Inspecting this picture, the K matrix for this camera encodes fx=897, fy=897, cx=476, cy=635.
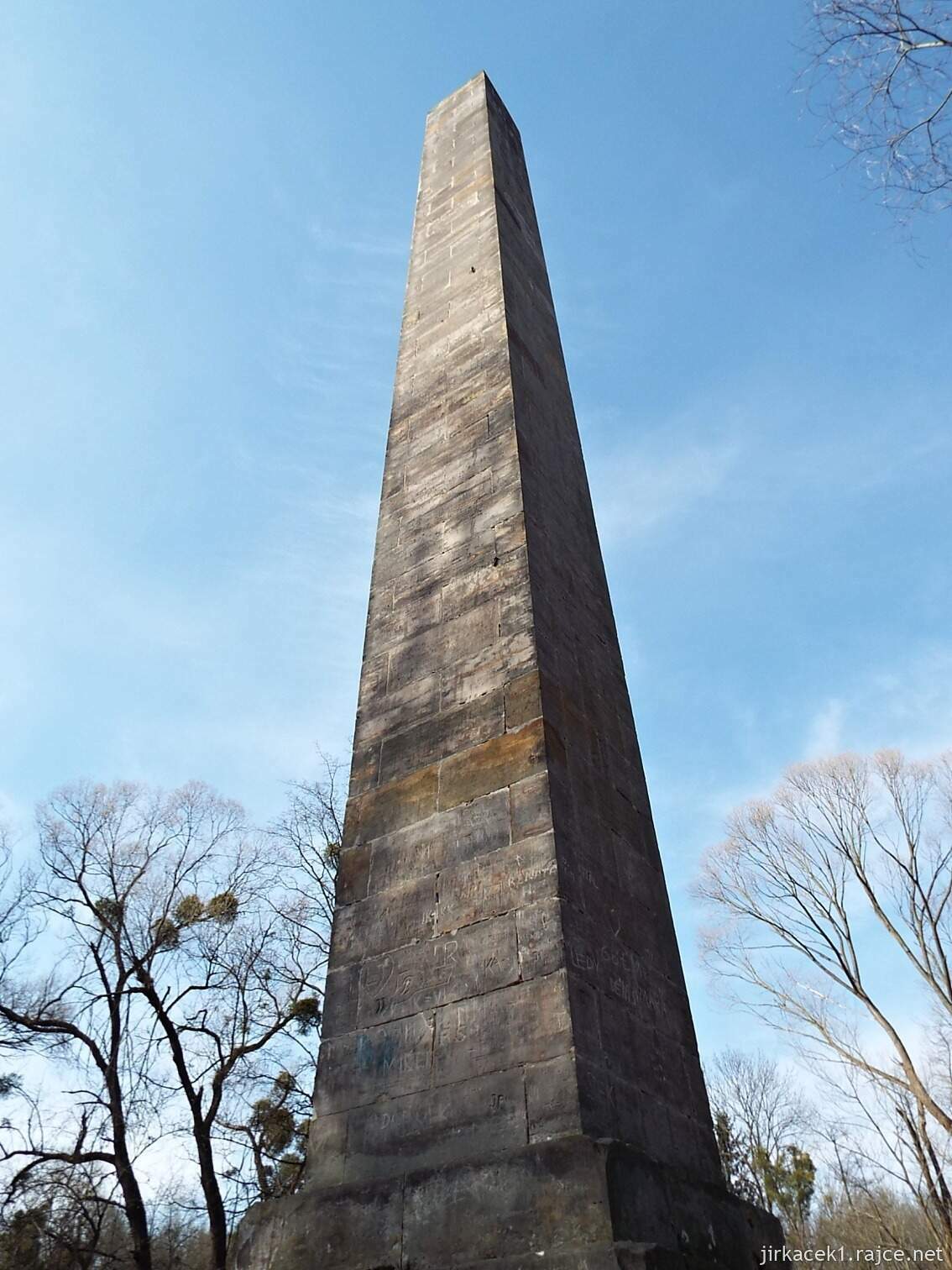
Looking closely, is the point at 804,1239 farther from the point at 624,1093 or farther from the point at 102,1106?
the point at 624,1093

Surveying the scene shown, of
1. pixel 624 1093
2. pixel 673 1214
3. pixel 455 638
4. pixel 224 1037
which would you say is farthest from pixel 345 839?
pixel 224 1037

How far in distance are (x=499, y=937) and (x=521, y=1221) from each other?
118 centimetres

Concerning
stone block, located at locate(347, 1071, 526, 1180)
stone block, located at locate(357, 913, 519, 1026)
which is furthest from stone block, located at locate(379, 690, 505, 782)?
stone block, located at locate(347, 1071, 526, 1180)

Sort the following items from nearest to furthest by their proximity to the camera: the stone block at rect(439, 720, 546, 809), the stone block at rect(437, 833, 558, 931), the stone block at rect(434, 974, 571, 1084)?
the stone block at rect(434, 974, 571, 1084) < the stone block at rect(437, 833, 558, 931) < the stone block at rect(439, 720, 546, 809)

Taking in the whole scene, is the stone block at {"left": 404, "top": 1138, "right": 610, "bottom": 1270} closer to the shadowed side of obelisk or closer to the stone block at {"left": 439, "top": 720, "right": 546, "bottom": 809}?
the shadowed side of obelisk

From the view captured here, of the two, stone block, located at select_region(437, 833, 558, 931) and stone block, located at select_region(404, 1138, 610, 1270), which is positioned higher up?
stone block, located at select_region(437, 833, 558, 931)

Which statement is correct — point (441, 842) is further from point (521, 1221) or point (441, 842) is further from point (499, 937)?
point (521, 1221)

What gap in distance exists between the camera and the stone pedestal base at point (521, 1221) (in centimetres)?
315

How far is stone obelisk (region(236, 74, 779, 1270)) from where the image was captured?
11.4ft

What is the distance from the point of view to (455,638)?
5871mm

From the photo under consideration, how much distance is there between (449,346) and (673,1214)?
715cm

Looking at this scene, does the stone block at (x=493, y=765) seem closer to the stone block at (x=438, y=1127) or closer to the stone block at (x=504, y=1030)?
the stone block at (x=504, y=1030)

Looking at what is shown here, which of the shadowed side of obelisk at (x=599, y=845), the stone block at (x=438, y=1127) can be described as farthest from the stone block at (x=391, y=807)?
the stone block at (x=438, y=1127)

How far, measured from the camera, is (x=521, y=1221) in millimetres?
3287
